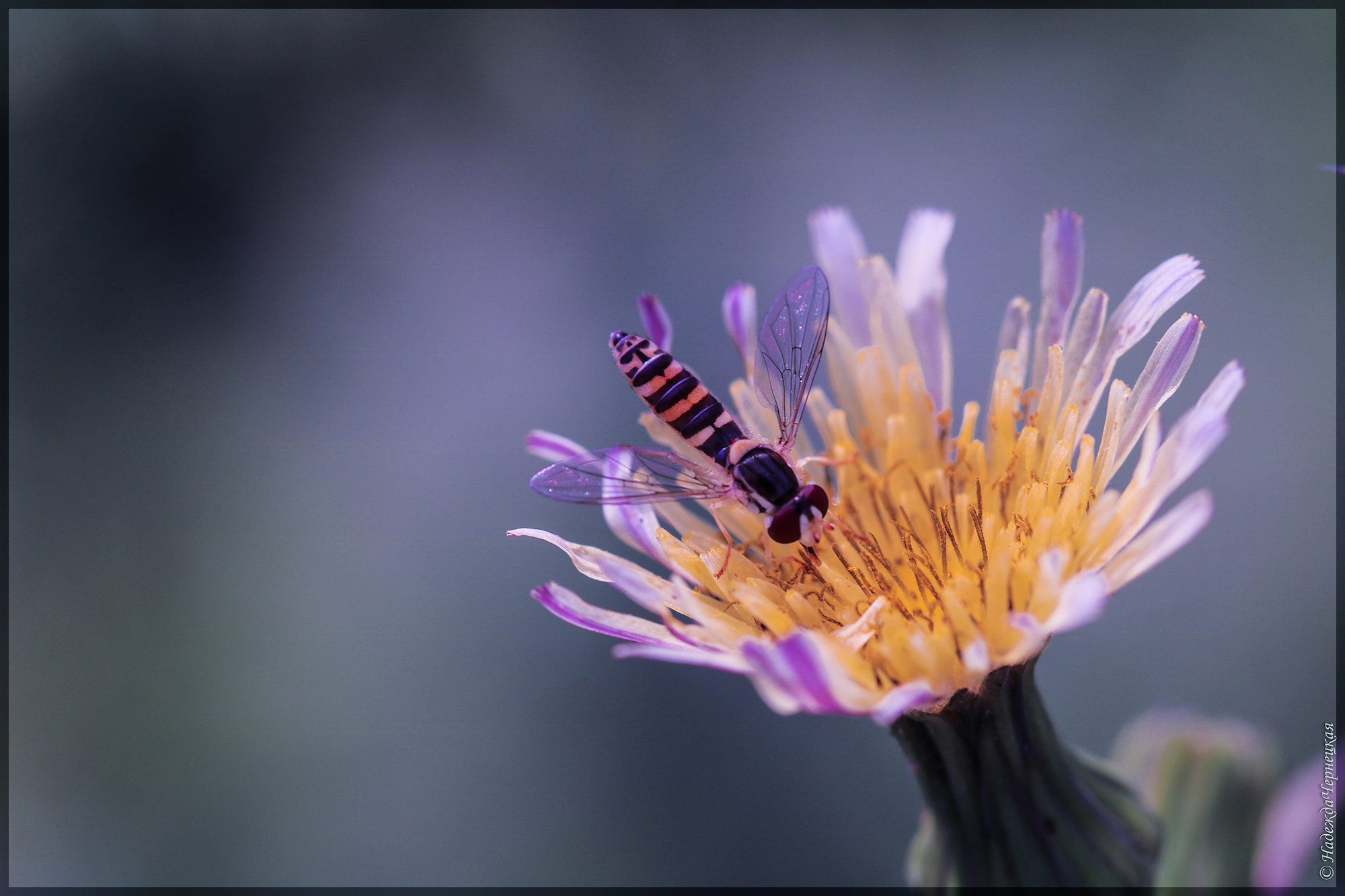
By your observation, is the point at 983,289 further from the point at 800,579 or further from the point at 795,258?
the point at 800,579

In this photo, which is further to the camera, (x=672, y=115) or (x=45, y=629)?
(x=672, y=115)

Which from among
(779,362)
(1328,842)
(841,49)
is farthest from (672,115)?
(1328,842)

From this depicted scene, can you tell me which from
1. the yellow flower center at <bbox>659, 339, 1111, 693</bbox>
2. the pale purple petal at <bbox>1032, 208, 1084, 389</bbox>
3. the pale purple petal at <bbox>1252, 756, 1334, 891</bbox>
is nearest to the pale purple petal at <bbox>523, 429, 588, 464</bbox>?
the yellow flower center at <bbox>659, 339, 1111, 693</bbox>

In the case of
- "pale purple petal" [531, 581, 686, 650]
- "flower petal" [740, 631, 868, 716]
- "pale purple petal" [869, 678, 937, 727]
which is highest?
"pale purple petal" [531, 581, 686, 650]

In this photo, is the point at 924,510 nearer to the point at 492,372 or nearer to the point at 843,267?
the point at 843,267

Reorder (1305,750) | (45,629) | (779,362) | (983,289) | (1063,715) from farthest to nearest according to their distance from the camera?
1. (45,629)
2. (983,289)
3. (1063,715)
4. (1305,750)
5. (779,362)

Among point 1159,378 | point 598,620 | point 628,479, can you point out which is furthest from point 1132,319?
point 598,620

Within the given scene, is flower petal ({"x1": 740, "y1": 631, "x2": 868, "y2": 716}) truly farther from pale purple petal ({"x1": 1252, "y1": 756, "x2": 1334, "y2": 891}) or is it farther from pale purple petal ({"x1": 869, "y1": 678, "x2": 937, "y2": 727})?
pale purple petal ({"x1": 1252, "y1": 756, "x2": 1334, "y2": 891})

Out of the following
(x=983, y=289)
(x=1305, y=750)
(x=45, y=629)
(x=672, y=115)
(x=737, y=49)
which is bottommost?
(x=1305, y=750)
